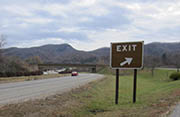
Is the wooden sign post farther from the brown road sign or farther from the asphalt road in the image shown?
the asphalt road

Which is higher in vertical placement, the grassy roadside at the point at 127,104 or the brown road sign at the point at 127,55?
the brown road sign at the point at 127,55

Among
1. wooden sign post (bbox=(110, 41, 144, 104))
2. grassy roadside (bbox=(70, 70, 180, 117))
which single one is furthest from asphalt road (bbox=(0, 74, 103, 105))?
wooden sign post (bbox=(110, 41, 144, 104))

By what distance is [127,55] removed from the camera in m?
9.03

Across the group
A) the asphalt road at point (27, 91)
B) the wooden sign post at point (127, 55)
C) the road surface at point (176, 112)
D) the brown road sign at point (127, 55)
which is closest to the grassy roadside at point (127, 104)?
the road surface at point (176, 112)

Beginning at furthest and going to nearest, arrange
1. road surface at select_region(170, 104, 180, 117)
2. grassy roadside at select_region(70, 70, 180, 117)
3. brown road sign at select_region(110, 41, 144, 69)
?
brown road sign at select_region(110, 41, 144, 69), grassy roadside at select_region(70, 70, 180, 117), road surface at select_region(170, 104, 180, 117)

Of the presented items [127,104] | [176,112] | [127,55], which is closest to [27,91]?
[127,104]

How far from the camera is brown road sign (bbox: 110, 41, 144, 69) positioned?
883 cm

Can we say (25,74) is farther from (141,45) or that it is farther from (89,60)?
(89,60)

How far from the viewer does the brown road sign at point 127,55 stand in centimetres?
883

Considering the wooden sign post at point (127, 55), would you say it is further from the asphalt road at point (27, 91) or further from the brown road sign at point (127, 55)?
the asphalt road at point (27, 91)

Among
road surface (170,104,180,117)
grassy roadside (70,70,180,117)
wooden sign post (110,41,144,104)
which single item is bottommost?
grassy roadside (70,70,180,117)

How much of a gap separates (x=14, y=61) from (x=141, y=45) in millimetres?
38218

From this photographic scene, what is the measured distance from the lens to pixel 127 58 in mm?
9031

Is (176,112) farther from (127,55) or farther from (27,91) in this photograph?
(27,91)
